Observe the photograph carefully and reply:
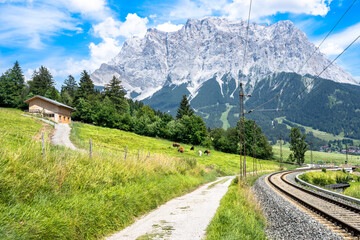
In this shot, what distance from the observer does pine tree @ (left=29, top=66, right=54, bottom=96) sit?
11495 centimetres

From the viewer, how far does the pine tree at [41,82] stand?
115 metres

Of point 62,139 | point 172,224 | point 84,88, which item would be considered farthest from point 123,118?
point 172,224

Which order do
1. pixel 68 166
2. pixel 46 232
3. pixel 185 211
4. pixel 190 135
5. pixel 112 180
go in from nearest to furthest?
pixel 46 232
pixel 68 166
pixel 112 180
pixel 185 211
pixel 190 135

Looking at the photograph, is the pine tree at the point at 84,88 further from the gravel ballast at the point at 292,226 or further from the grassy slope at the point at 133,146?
the gravel ballast at the point at 292,226

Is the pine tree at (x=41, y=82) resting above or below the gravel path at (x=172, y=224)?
above

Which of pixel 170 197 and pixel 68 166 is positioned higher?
pixel 68 166

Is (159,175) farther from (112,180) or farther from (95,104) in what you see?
(95,104)

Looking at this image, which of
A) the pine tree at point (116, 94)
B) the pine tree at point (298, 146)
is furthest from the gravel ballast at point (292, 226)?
the pine tree at point (298, 146)

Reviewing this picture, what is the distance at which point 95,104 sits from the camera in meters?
90.8

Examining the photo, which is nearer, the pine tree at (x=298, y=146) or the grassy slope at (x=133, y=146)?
the grassy slope at (x=133, y=146)

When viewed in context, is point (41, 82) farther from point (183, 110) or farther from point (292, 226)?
point (292, 226)

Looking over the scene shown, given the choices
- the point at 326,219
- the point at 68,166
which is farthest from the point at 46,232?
the point at 326,219

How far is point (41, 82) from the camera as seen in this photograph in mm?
119000

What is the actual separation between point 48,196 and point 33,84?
5113 inches
